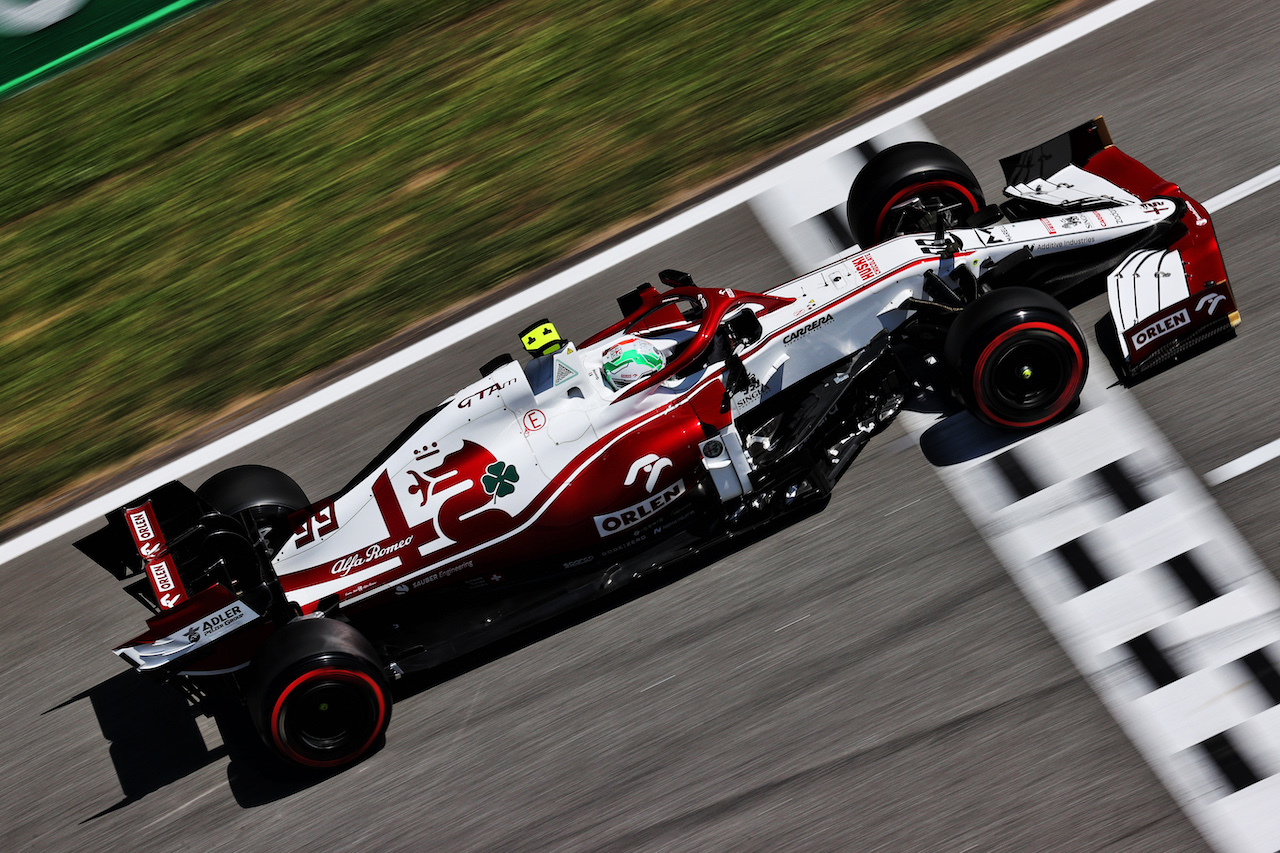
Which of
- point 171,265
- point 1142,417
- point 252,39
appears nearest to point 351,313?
point 171,265

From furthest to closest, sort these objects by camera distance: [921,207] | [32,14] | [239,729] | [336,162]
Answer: [32,14], [336,162], [921,207], [239,729]

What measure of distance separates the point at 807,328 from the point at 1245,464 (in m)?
2.51

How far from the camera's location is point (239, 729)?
656 centimetres

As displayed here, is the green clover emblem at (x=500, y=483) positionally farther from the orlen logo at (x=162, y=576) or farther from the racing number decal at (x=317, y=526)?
the orlen logo at (x=162, y=576)

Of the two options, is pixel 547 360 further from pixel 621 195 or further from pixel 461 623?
pixel 621 195

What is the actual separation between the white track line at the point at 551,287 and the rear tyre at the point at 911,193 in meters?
1.68

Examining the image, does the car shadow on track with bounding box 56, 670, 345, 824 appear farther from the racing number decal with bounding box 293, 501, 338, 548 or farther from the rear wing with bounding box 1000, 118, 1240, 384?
the rear wing with bounding box 1000, 118, 1240, 384

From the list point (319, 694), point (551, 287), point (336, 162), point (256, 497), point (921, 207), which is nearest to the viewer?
point (319, 694)

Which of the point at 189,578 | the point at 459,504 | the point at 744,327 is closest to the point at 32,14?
the point at 189,578

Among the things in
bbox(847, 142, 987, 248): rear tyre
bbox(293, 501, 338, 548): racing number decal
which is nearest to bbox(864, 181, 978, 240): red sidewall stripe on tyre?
bbox(847, 142, 987, 248): rear tyre

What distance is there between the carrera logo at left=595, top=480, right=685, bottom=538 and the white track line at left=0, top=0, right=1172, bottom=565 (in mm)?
2781

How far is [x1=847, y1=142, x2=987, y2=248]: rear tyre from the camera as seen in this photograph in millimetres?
7238

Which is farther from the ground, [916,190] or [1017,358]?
[916,190]

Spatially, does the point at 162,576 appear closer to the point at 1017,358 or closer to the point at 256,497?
the point at 256,497
